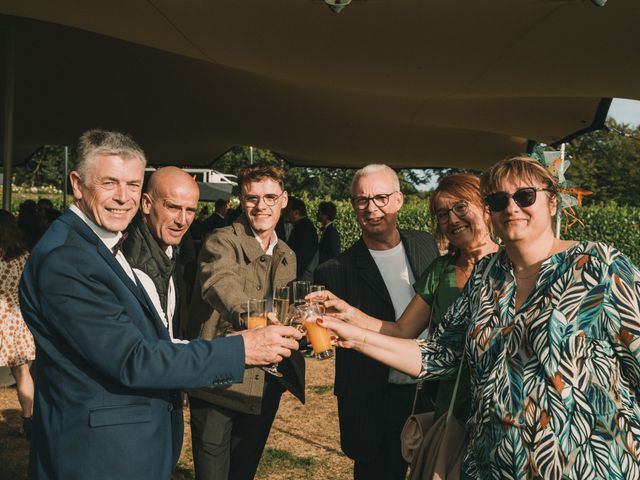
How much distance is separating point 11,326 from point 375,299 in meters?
3.58

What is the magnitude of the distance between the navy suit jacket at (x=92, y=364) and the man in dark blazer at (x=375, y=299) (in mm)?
1220

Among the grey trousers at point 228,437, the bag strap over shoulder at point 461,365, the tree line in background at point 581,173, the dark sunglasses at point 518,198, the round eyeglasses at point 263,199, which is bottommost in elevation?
the grey trousers at point 228,437

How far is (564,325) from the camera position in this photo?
1821 mm

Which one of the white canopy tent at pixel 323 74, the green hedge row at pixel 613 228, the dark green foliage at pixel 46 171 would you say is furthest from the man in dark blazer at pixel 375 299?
the dark green foliage at pixel 46 171

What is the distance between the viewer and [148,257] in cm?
283

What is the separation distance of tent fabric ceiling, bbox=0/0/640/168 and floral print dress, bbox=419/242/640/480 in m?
2.32

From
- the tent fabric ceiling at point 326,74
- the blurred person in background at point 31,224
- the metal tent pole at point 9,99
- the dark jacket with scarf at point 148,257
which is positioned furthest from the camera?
the blurred person in background at point 31,224

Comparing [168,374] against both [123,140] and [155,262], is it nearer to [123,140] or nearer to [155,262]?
[123,140]

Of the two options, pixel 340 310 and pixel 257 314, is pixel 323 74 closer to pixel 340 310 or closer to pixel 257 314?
pixel 340 310

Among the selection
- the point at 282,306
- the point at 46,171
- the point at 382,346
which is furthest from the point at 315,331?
the point at 46,171

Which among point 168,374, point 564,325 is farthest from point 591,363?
point 168,374

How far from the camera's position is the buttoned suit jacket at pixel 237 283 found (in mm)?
3020

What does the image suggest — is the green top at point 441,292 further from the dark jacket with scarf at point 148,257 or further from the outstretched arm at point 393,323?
the dark jacket with scarf at point 148,257

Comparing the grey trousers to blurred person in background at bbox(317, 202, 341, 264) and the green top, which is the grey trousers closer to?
the green top
